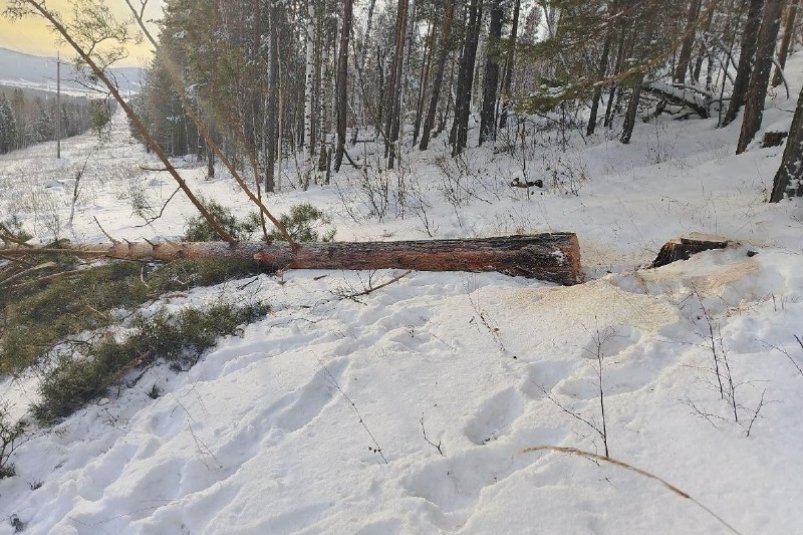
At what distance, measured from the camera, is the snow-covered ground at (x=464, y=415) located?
2148 mm

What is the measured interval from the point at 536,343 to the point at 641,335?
27.2 inches

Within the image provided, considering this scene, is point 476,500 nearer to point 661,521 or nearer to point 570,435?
point 570,435

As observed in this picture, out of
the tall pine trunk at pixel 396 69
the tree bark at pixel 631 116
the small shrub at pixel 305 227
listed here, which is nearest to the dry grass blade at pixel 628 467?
the small shrub at pixel 305 227

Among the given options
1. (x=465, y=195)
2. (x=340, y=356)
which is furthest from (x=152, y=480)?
(x=465, y=195)

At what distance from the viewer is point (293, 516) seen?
2.35m

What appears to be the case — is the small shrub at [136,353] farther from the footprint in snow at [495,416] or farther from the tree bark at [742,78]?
the tree bark at [742,78]

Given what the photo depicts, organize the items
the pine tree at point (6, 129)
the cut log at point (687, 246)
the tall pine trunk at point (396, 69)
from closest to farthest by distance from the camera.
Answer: the cut log at point (687, 246) < the tall pine trunk at point (396, 69) < the pine tree at point (6, 129)

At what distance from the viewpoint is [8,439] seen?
3.22 meters

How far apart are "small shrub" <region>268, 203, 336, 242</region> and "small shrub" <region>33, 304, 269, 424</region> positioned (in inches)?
83.4

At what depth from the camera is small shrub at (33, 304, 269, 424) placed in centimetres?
364

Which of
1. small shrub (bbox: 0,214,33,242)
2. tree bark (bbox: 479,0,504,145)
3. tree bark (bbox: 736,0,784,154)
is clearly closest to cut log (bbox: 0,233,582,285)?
small shrub (bbox: 0,214,33,242)

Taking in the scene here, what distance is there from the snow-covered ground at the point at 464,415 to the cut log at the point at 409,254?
0.20 meters

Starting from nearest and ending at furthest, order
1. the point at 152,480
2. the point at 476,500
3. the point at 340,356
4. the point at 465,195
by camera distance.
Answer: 1. the point at 476,500
2. the point at 152,480
3. the point at 340,356
4. the point at 465,195

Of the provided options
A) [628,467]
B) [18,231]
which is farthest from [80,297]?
[628,467]
